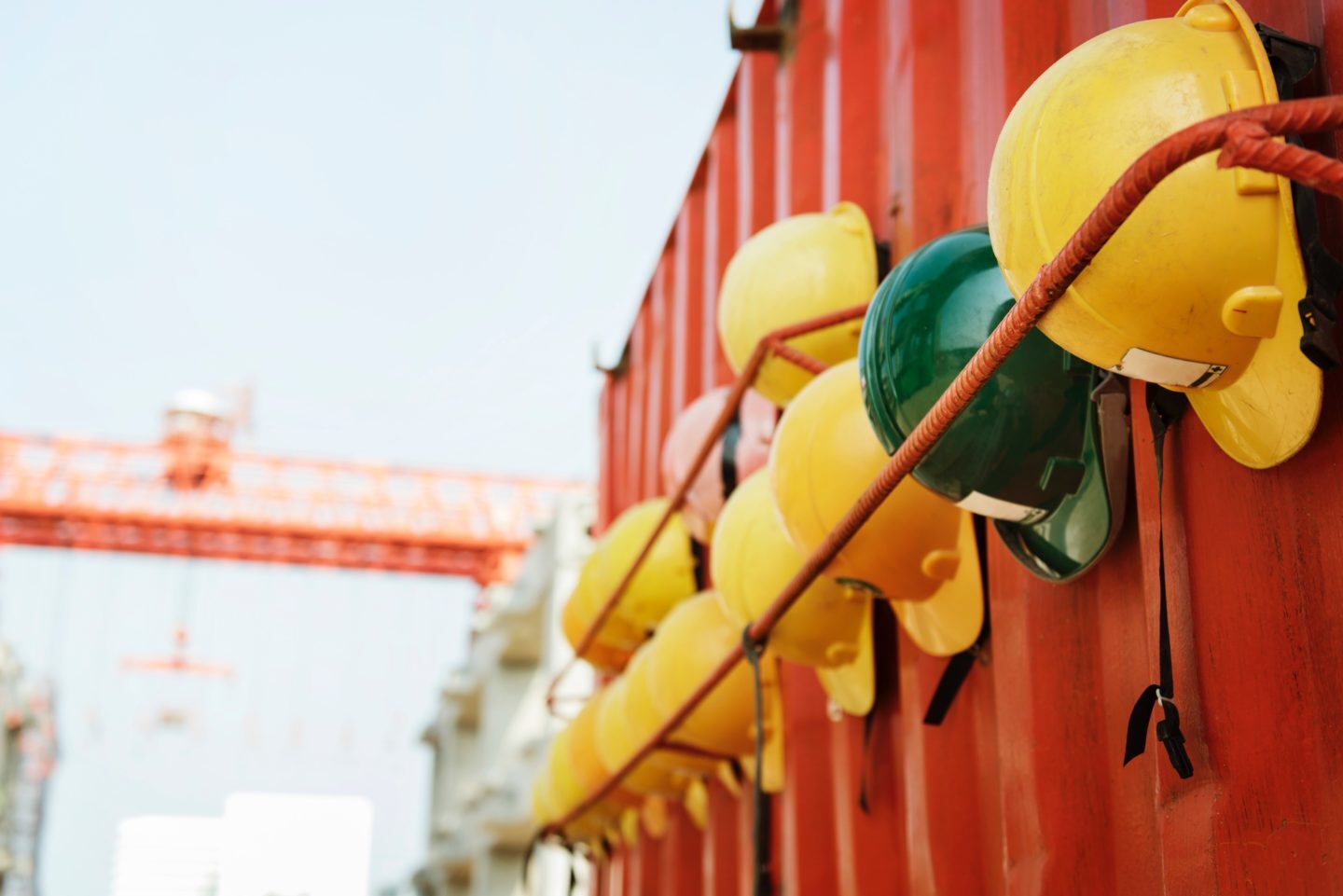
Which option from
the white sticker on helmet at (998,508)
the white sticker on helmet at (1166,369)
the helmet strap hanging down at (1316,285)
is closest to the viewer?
the helmet strap hanging down at (1316,285)

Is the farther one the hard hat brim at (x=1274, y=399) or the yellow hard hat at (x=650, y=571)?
the yellow hard hat at (x=650, y=571)

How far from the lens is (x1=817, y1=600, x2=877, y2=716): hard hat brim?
10.7ft

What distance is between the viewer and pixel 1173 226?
166 centimetres

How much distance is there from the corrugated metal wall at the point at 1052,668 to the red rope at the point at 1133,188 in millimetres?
353

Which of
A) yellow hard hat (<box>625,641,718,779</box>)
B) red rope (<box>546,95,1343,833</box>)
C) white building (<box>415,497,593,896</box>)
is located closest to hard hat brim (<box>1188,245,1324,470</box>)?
red rope (<box>546,95,1343,833</box>)

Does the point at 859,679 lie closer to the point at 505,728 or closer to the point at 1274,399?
the point at 1274,399

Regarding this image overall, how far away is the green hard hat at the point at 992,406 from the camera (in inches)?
87.9

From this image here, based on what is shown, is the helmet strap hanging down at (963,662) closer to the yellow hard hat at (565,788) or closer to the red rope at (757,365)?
the red rope at (757,365)

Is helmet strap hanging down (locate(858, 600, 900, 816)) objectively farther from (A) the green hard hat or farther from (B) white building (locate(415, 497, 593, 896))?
(B) white building (locate(415, 497, 593, 896))

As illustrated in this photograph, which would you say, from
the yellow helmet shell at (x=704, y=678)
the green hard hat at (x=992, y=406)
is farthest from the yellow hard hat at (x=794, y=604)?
the green hard hat at (x=992, y=406)

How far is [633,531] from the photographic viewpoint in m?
5.17

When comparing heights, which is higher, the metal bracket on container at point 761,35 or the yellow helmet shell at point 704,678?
the metal bracket on container at point 761,35

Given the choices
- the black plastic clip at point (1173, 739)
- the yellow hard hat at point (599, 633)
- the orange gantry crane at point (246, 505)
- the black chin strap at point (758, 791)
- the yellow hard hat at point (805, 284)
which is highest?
the orange gantry crane at point (246, 505)

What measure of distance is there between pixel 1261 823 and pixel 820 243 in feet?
6.52
